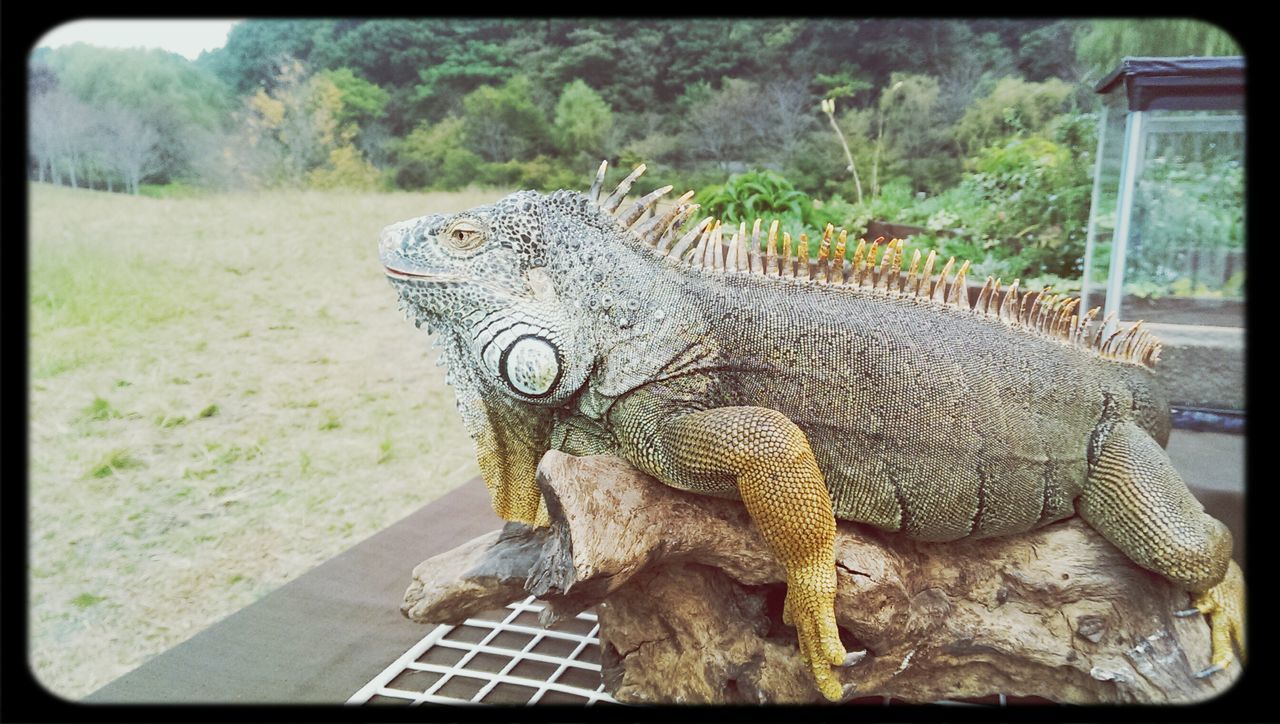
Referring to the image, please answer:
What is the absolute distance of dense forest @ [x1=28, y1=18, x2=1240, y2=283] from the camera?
9.21 ft

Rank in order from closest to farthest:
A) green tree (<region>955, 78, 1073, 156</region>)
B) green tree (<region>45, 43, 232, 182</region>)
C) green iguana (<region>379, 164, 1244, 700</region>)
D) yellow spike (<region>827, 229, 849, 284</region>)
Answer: green iguana (<region>379, 164, 1244, 700</region>), yellow spike (<region>827, 229, 849, 284</region>), green tree (<region>45, 43, 232, 182</region>), green tree (<region>955, 78, 1073, 156</region>)

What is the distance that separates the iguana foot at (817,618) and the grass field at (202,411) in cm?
180

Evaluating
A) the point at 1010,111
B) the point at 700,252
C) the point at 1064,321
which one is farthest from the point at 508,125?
the point at 1064,321

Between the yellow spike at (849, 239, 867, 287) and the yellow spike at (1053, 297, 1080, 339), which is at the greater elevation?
the yellow spike at (849, 239, 867, 287)

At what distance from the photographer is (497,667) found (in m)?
2.62

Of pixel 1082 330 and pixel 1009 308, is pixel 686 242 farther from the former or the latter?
pixel 1082 330

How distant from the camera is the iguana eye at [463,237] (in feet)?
6.83

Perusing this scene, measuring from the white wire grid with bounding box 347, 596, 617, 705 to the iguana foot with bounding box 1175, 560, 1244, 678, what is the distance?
170 cm

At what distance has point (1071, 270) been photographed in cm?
302

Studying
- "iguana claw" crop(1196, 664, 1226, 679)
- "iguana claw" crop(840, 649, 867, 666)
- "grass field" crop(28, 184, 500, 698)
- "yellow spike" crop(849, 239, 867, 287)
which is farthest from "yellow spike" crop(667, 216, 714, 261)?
"iguana claw" crop(1196, 664, 1226, 679)

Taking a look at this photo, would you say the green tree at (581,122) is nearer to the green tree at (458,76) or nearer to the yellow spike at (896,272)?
the green tree at (458,76)

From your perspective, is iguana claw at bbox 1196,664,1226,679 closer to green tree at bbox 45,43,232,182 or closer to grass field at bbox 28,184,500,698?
grass field at bbox 28,184,500,698

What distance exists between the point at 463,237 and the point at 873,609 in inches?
58.0

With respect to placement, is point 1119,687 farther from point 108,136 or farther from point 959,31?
point 108,136
